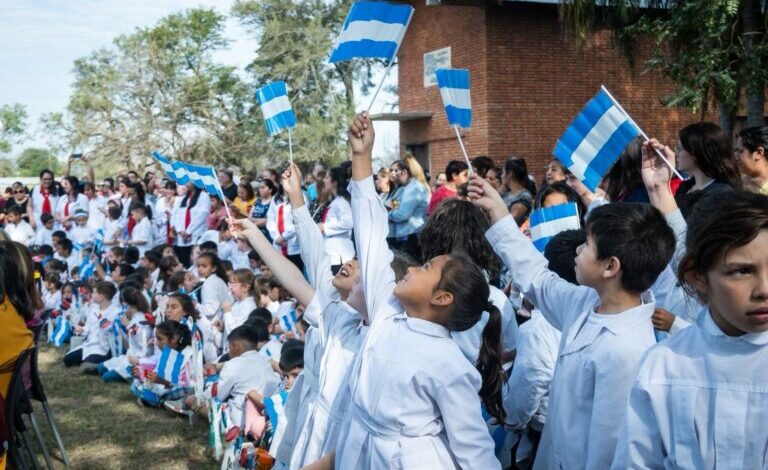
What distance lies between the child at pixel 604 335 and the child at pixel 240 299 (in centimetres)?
474

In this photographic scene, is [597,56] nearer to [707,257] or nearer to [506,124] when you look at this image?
[506,124]

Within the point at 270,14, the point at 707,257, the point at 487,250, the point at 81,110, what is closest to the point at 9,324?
the point at 487,250

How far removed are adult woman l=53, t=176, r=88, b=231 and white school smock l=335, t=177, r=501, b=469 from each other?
41.6 ft

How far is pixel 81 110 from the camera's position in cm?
3022

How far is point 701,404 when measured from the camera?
174 centimetres

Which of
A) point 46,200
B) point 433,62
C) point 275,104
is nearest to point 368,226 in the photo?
point 275,104

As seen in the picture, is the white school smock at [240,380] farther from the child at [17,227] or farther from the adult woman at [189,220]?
the child at [17,227]

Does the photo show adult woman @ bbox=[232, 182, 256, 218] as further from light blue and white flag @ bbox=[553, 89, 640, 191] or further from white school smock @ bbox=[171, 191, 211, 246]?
light blue and white flag @ bbox=[553, 89, 640, 191]

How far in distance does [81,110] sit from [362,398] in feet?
99.8

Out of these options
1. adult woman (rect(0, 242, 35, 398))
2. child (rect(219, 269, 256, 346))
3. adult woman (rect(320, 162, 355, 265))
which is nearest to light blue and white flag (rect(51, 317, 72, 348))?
child (rect(219, 269, 256, 346))

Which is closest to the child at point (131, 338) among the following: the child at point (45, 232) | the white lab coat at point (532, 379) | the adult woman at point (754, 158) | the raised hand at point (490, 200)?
the white lab coat at point (532, 379)

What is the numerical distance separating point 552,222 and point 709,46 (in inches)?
333

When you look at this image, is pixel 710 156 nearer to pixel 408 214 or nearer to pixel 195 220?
pixel 408 214

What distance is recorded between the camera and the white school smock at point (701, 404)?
1699mm
